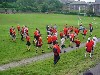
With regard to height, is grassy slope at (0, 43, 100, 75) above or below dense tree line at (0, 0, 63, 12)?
above

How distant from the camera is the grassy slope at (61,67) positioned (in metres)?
20.6

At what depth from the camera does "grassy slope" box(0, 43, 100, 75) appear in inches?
810

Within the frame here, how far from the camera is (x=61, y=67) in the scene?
22.1 m

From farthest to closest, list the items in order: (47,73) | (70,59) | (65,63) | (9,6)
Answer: (9,6), (70,59), (65,63), (47,73)

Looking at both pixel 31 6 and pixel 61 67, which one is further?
pixel 31 6

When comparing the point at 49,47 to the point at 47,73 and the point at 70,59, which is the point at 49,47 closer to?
the point at 70,59

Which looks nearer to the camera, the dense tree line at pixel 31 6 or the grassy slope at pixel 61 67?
the grassy slope at pixel 61 67

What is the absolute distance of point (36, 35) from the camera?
31266 millimetres

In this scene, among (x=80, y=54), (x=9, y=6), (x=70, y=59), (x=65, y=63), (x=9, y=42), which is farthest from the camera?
(x=9, y=6)

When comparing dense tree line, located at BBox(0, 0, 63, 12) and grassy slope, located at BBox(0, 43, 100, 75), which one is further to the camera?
dense tree line, located at BBox(0, 0, 63, 12)

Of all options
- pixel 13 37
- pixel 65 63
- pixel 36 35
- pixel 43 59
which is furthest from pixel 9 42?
pixel 65 63

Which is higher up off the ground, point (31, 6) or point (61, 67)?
point (61, 67)

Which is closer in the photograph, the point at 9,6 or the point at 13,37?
Result: the point at 13,37

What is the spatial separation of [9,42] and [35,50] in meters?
5.92
